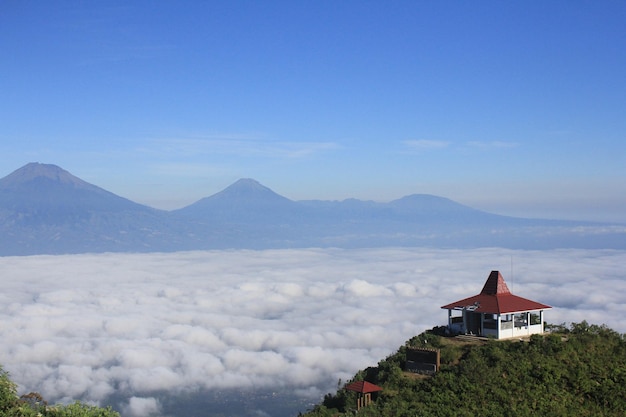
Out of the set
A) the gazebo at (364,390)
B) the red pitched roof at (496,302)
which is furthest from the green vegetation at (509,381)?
the red pitched roof at (496,302)

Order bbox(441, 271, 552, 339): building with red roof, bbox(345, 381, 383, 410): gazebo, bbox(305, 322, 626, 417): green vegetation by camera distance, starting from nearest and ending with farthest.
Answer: bbox(305, 322, 626, 417): green vegetation, bbox(345, 381, 383, 410): gazebo, bbox(441, 271, 552, 339): building with red roof

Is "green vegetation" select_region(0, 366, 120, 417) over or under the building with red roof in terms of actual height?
under

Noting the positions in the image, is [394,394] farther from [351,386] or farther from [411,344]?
[411,344]

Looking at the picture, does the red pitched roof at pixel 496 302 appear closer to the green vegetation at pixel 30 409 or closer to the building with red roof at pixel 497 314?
the building with red roof at pixel 497 314

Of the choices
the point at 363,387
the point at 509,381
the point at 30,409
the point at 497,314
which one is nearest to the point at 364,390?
the point at 363,387

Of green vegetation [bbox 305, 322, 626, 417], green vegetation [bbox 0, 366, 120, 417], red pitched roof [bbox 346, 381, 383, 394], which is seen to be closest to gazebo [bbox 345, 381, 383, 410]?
red pitched roof [bbox 346, 381, 383, 394]

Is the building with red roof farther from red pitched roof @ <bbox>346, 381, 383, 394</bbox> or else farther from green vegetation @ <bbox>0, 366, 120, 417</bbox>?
green vegetation @ <bbox>0, 366, 120, 417</bbox>
